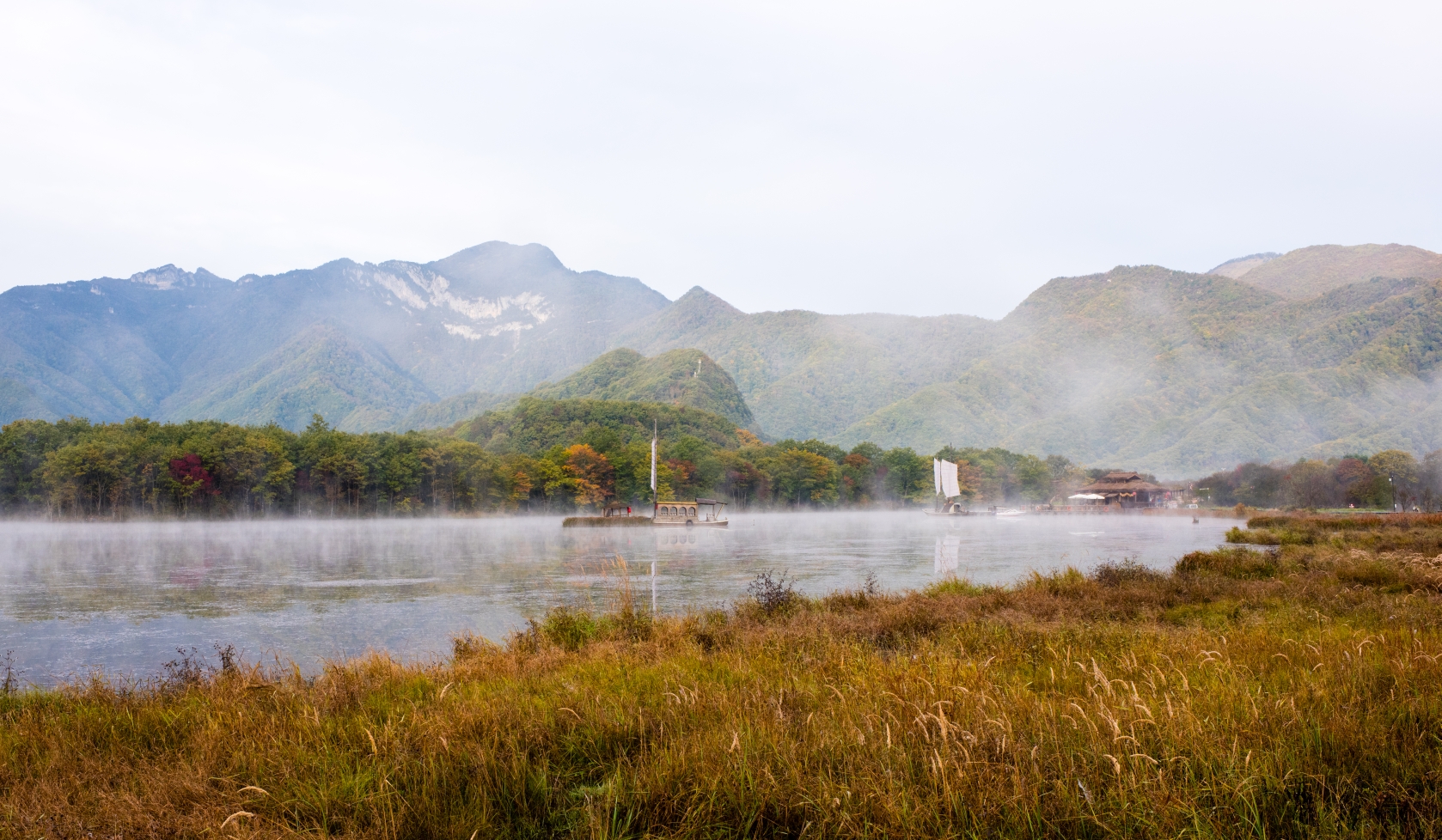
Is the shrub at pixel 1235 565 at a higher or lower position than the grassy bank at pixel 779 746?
lower

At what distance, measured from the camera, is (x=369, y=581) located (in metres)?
22.5

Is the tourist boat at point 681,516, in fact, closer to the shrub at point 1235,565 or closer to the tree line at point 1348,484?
the shrub at point 1235,565

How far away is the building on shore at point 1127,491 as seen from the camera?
131875 mm

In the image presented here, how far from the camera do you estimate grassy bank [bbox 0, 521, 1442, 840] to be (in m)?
3.42

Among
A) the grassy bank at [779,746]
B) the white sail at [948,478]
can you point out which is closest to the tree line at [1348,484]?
the white sail at [948,478]

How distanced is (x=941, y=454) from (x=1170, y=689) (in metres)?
157

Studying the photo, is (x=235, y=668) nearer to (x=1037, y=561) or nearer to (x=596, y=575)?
(x=596, y=575)

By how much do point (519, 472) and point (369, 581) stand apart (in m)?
82.0

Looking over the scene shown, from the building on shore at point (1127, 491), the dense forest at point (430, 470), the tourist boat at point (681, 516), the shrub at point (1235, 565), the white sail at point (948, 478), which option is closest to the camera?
the shrub at point (1235, 565)

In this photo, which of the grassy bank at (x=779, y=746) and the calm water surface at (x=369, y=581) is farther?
the calm water surface at (x=369, y=581)

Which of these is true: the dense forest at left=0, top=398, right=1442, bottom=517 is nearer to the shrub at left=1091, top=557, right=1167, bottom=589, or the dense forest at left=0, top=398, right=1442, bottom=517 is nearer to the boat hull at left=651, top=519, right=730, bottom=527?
the boat hull at left=651, top=519, right=730, bottom=527

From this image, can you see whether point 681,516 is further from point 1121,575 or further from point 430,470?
point 1121,575

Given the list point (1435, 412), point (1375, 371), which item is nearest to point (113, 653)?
point (1435, 412)

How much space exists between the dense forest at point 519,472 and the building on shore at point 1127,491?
33.5 feet
